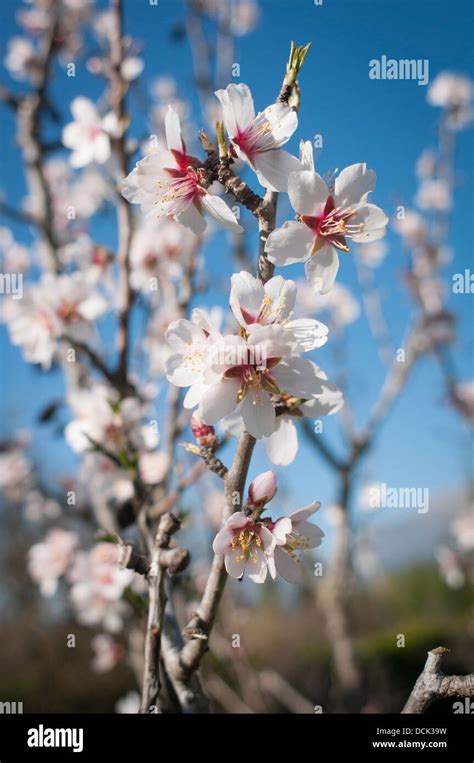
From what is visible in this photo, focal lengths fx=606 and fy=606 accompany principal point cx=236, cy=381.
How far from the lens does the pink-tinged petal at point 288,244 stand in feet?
2.02

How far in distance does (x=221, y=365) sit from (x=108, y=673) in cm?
598

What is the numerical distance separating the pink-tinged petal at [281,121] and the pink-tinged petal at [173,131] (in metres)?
0.10

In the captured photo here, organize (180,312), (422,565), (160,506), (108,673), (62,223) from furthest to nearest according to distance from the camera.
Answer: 1. (422,565)
2. (108,673)
3. (62,223)
4. (180,312)
5. (160,506)

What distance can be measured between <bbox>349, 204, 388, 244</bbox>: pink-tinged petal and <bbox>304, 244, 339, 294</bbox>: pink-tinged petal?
4cm

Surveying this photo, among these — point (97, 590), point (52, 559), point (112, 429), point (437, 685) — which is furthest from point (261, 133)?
point (52, 559)

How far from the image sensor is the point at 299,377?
0.61 metres

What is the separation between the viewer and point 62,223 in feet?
8.70

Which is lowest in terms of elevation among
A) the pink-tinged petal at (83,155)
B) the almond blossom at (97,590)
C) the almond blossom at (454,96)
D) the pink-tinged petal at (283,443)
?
the almond blossom at (97,590)

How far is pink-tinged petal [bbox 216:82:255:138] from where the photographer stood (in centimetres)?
66

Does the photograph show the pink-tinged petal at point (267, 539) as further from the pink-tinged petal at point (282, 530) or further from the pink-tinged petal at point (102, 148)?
the pink-tinged petal at point (102, 148)

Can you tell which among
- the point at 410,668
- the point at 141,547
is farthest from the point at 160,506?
the point at 410,668

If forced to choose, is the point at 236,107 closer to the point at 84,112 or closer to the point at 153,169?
the point at 153,169

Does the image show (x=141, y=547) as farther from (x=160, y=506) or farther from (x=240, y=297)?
(x=240, y=297)

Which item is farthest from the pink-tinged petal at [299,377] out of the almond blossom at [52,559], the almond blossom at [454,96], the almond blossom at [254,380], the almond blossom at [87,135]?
the almond blossom at [454,96]
